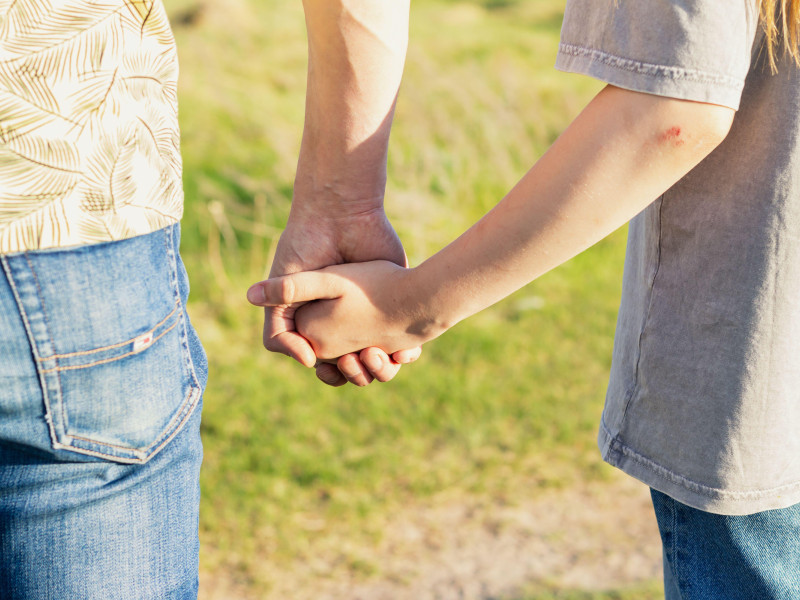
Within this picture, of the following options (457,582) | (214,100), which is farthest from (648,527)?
(214,100)

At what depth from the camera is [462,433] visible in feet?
11.1

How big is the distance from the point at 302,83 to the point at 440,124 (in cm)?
248

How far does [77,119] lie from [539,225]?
2.21ft

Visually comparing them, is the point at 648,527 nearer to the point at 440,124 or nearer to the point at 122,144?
the point at 122,144

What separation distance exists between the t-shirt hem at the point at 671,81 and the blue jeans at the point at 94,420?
691 mm

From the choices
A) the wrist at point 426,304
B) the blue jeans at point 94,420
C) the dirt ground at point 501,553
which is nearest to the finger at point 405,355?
the wrist at point 426,304

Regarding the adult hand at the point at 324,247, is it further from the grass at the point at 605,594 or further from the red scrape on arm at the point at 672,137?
the grass at the point at 605,594

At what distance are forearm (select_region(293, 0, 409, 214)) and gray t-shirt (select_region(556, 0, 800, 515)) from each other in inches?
17.3

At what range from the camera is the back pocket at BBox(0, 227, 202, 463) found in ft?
3.57

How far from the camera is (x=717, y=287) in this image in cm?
129

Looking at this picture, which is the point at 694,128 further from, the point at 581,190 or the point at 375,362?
the point at 375,362

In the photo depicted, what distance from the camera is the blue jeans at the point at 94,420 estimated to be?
3.59 ft

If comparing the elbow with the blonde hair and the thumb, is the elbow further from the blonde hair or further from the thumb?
the thumb

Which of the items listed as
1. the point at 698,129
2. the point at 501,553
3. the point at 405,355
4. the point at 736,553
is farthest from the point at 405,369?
the point at 698,129
